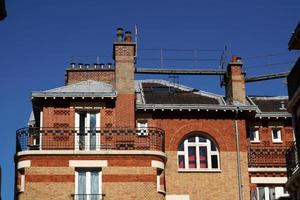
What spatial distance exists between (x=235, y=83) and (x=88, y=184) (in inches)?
360

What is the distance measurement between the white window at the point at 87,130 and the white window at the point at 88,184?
50.5 inches

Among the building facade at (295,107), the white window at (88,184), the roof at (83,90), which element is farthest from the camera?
the roof at (83,90)

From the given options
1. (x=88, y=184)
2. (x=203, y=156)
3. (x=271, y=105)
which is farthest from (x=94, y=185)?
(x=271, y=105)

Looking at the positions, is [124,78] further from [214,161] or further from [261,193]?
[261,193]


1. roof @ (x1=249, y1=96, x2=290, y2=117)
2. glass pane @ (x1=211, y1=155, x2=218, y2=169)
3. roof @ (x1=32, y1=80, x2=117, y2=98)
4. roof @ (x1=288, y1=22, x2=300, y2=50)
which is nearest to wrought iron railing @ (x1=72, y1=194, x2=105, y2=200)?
roof @ (x1=32, y1=80, x2=117, y2=98)

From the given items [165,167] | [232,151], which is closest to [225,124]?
[232,151]

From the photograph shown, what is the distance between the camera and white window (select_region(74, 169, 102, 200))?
28391 mm

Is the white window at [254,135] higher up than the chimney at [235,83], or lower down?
lower down

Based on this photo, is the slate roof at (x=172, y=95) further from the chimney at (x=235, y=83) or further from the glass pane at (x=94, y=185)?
the glass pane at (x=94, y=185)

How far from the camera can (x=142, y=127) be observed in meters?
30.6

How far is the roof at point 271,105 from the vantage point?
3331cm

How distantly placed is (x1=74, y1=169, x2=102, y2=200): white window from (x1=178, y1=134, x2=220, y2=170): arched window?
4329 mm

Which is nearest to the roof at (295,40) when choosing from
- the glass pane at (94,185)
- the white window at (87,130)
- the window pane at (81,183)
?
the white window at (87,130)

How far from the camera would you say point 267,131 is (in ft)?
110
